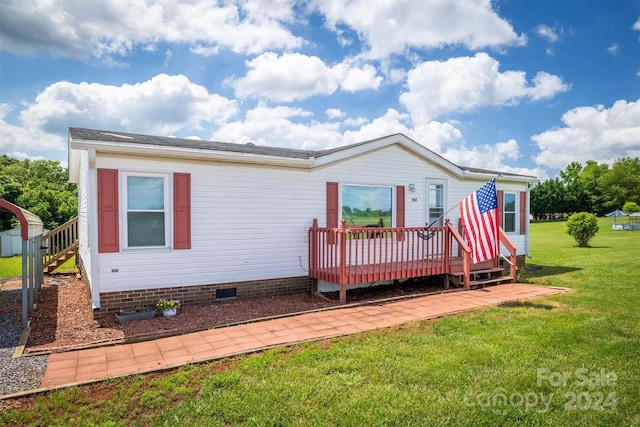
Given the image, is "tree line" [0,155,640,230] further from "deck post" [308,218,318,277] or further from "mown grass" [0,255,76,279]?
"deck post" [308,218,318,277]

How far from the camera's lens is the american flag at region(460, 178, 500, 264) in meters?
7.34

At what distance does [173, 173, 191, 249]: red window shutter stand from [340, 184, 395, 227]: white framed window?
323cm

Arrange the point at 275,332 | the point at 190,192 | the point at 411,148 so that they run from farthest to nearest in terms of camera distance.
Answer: the point at 411,148 < the point at 190,192 < the point at 275,332

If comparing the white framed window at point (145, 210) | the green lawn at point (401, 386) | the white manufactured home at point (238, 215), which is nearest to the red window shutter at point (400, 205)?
the white manufactured home at point (238, 215)

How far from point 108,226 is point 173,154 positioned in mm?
1540

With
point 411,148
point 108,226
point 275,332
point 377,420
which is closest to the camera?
point 377,420

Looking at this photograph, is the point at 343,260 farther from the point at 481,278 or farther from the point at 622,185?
the point at 622,185

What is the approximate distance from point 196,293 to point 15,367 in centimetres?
303

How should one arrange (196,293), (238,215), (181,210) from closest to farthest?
1. (181,210)
2. (196,293)
3. (238,215)

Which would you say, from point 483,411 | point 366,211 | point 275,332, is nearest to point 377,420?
point 483,411

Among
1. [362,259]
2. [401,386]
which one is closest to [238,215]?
[362,259]

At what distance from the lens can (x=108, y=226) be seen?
19.7 ft

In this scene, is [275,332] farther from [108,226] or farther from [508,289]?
[508,289]

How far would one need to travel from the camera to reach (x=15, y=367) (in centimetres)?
395
